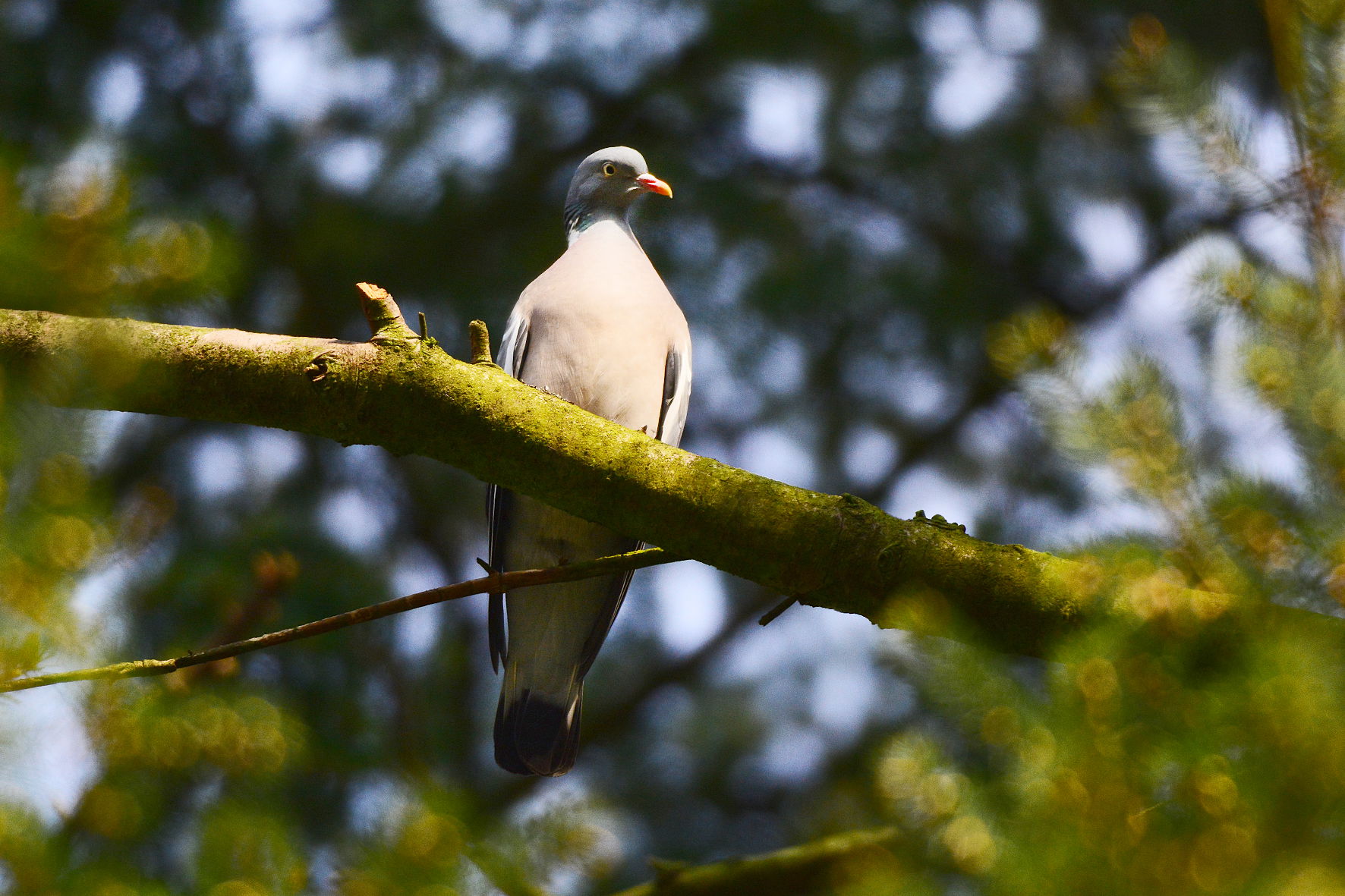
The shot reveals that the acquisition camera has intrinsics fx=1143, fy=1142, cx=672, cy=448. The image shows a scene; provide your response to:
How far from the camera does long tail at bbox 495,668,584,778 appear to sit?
275 cm

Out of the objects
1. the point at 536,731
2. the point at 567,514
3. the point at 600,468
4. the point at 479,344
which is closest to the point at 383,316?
the point at 479,344

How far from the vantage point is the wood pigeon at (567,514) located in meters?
2.83

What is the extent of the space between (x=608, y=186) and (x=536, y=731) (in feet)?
5.40

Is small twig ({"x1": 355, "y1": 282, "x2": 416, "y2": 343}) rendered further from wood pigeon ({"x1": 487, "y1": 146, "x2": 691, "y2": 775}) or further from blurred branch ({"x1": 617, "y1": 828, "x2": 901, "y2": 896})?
blurred branch ({"x1": 617, "y1": 828, "x2": 901, "y2": 896})

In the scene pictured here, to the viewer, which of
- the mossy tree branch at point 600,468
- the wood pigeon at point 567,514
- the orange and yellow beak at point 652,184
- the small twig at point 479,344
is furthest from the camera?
the orange and yellow beak at point 652,184

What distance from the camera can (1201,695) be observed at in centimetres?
94

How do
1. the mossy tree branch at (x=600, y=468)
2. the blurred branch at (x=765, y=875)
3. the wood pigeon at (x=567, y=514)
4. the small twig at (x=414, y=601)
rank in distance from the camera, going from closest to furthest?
the small twig at (x=414, y=601) → the mossy tree branch at (x=600, y=468) → the blurred branch at (x=765, y=875) → the wood pigeon at (x=567, y=514)

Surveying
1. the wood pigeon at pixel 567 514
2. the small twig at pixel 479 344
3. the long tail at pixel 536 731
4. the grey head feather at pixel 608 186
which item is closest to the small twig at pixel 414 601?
the small twig at pixel 479 344

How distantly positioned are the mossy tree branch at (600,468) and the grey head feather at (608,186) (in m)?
1.66

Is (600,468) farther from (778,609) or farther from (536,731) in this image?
(536,731)

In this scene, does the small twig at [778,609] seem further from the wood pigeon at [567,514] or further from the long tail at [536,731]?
the long tail at [536,731]

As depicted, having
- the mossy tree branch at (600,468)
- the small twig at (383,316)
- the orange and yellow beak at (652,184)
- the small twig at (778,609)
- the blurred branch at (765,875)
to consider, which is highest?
the orange and yellow beak at (652,184)

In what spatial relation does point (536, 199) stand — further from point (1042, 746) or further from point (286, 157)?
point (1042, 746)

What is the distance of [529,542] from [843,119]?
7.50 feet
